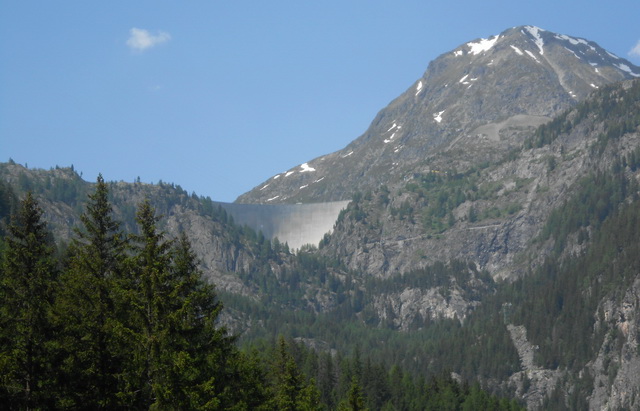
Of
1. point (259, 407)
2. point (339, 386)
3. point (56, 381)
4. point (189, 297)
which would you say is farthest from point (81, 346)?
point (339, 386)

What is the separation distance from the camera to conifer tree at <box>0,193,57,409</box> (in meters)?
52.3

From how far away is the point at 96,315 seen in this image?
58.6m

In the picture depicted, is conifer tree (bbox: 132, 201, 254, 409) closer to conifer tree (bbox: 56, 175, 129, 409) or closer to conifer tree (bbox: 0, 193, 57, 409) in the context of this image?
conifer tree (bbox: 56, 175, 129, 409)

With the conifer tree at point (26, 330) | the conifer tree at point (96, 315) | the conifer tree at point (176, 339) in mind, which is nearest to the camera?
the conifer tree at point (26, 330)

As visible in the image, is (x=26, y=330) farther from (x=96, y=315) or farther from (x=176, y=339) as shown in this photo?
(x=176, y=339)

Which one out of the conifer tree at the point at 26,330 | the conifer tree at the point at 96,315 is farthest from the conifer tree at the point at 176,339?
the conifer tree at the point at 26,330

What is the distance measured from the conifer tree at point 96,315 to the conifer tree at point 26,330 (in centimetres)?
136

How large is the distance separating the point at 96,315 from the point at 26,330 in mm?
5976

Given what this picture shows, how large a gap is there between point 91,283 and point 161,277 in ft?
18.9

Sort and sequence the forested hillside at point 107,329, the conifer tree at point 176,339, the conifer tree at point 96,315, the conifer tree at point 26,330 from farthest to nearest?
1. the conifer tree at point 96,315
2. the conifer tree at point 176,339
3. the forested hillside at point 107,329
4. the conifer tree at point 26,330

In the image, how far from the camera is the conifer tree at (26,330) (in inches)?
2061

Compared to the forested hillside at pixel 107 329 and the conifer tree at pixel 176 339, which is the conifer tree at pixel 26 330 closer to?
the forested hillside at pixel 107 329

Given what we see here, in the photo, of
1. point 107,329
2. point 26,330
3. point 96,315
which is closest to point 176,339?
point 107,329

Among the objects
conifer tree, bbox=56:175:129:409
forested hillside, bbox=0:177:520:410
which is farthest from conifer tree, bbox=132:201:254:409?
conifer tree, bbox=56:175:129:409
